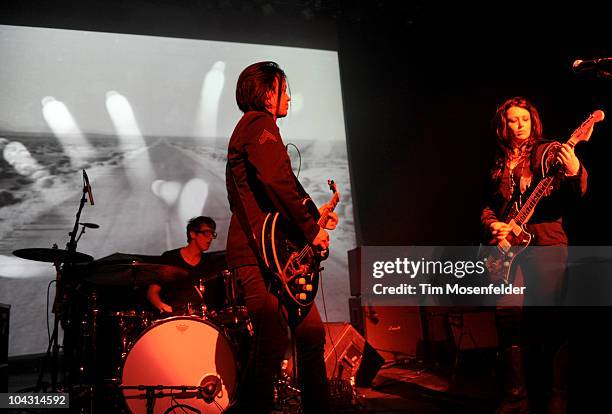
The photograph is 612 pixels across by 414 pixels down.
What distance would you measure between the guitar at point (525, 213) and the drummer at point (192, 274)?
229cm

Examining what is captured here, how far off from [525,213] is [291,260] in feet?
Result: 4.25

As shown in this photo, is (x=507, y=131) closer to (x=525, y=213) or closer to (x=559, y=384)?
(x=525, y=213)

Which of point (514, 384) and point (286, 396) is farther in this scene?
point (286, 396)

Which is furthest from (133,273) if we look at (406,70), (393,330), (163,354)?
(406,70)

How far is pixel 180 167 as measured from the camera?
19.2 ft

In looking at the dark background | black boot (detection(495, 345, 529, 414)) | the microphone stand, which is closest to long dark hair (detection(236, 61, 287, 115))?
black boot (detection(495, 345, 529, 414))

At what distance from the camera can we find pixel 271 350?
214 cm

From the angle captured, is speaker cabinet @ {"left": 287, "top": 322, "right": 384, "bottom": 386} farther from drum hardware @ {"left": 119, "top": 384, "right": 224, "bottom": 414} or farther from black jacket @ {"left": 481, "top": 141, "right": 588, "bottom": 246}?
black jacket @ {"left": 481, "top": 141, "right": 588, "bottom": 246}

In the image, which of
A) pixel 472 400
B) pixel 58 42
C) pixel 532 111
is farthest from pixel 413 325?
pixel 58 42

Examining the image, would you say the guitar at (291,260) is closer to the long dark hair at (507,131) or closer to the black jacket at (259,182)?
the black jacket at (259,182)

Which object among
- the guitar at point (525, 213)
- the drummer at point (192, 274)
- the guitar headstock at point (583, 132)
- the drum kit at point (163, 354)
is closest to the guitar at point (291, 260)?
the drum kit at point (163, 354)

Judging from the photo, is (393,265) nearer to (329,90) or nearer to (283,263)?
(329,90)

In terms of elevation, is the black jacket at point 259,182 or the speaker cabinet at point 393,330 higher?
the black jacket at point 259,182

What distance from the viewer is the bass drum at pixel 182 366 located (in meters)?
3.27
